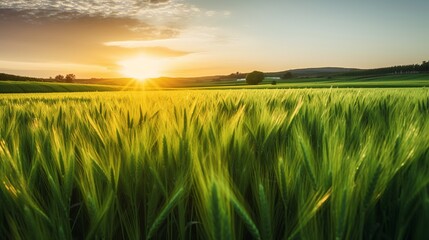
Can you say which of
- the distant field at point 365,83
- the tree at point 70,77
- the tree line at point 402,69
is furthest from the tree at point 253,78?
the tree at point 70,77

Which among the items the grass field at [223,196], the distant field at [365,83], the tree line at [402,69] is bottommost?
the distant field at [365,83]

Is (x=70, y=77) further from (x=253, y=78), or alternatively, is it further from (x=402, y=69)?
(x=402, y=69)

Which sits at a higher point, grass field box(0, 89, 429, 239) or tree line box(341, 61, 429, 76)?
grass field box(0, 89, 429, 239)

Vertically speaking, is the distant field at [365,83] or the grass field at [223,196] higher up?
the grass field at [223,196]

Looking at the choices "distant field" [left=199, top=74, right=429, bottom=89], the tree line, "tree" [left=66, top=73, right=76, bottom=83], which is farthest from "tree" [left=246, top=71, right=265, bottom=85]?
"tree" [left=66, top=73, right=76, bottom=83]

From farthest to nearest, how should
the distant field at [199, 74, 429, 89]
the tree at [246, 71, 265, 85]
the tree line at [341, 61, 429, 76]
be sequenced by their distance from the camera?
the tree line at [341, 61, 429, 76], the tree at [246, 71, 265, 85], the distant field at [199, 74, 429, 89]

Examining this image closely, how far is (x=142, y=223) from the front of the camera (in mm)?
782

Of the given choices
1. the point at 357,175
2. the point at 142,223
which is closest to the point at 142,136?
the point at 142,223

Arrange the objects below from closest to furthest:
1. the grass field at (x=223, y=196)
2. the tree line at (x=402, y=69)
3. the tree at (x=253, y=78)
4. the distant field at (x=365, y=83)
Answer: the grass field at (x=223, y=196) → the distant field at (x=365, y=83) → the tree at (x=253, y=78) → the tree line at (x=402, y=69)

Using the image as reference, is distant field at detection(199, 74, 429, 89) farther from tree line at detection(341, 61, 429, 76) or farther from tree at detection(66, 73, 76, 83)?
tree at detection(66, 73, 76, 83)

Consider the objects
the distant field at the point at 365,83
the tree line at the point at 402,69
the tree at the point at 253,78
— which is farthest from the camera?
the tree line at the point at 402,69

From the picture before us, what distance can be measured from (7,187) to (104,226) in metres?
0.22

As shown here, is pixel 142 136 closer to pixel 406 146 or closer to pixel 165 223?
pixel 165 223

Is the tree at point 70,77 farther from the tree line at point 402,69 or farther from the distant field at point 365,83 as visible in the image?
the tree line at point 402,69
